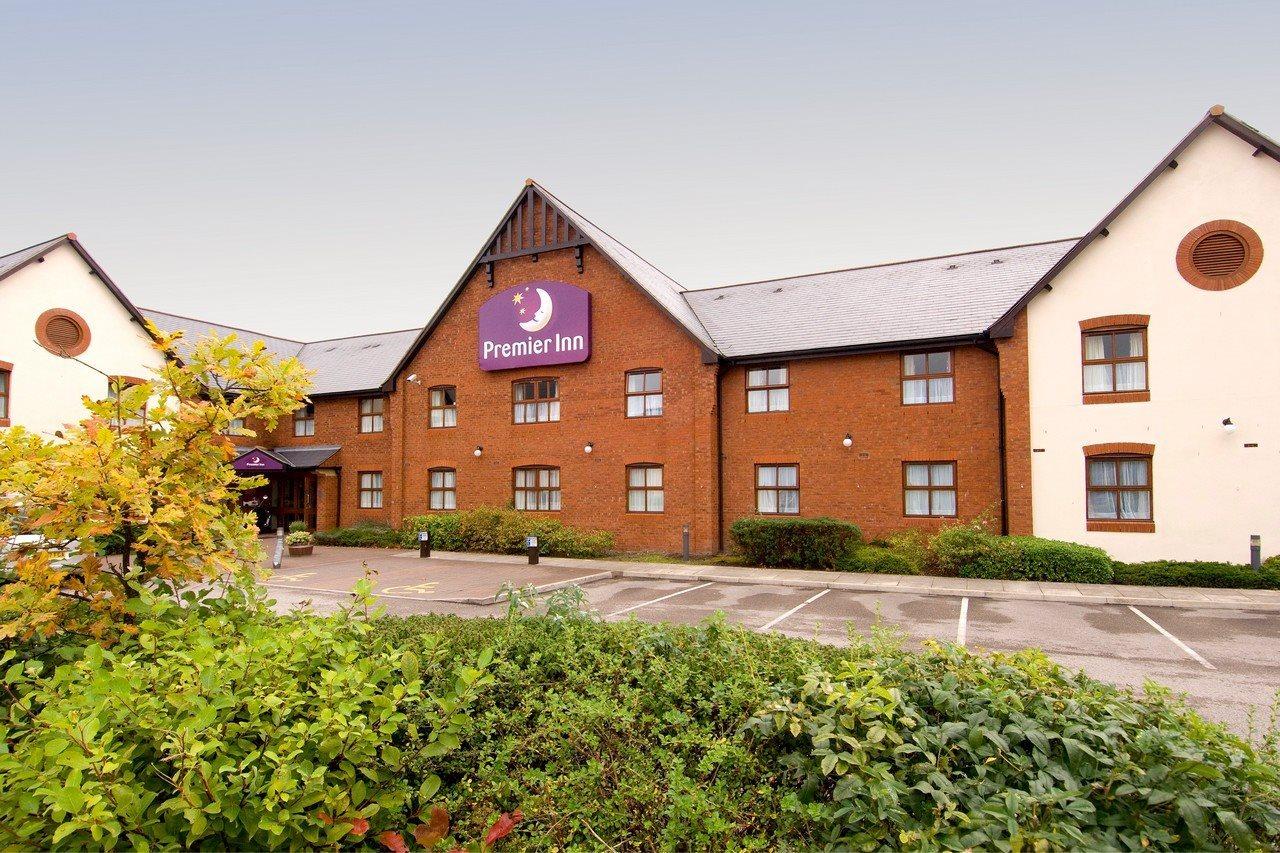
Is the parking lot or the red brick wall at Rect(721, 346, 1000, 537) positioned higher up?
the red brick wall at Rect(721, 346, 1000, 537)

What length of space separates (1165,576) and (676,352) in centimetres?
1384

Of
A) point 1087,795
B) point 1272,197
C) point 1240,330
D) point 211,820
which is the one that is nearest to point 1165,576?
point 1240,330

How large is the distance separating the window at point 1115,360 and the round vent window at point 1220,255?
1.75 m

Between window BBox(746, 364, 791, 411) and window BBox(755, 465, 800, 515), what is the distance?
1.93 metres

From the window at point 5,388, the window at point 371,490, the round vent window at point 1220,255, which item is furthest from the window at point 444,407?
the round vent window at point 1220,255

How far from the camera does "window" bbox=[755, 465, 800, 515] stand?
20375 millimetres

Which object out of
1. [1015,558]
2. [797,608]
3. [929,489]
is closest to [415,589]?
[797,608]

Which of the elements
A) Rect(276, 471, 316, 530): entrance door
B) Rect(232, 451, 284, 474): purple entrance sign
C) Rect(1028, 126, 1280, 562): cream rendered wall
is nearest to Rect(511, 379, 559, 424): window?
Rect(232, 451, 284, 474): purple entrance sign

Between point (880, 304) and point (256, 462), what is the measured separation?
904 inches

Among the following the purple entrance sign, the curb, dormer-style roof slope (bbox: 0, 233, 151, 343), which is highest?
dormer-style roof slope (bbox: 0, 233, 151, 343)

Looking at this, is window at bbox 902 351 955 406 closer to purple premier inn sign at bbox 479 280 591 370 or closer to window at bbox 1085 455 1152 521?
window at bbox 1085 455 1152 521

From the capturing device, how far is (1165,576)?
592 inches

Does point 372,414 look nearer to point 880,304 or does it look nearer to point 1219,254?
point 880,304

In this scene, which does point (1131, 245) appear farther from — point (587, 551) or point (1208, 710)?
point (587, 551)
